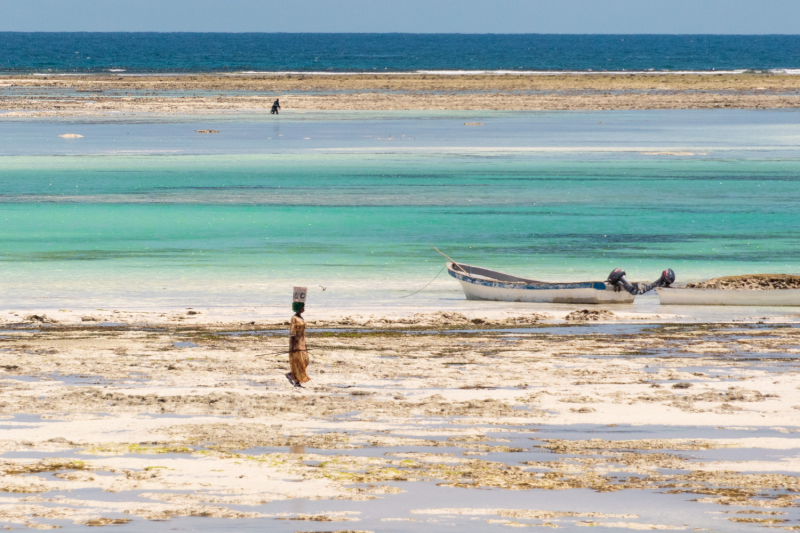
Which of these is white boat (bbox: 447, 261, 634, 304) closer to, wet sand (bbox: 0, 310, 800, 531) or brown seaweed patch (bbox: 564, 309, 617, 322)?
brown seaweed patch (bbox: 564, 309, 617, 322)

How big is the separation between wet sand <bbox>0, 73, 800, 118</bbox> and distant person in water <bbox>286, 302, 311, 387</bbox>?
182ft

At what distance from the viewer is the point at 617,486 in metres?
10.5

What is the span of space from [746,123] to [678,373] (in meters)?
49.6

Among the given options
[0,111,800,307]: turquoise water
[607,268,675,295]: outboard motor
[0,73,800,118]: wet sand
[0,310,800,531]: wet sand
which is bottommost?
[0,310,800,531]: wet sand

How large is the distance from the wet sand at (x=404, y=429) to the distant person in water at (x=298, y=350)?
0.20 metres

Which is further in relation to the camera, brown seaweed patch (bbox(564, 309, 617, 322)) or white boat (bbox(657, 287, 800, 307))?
white boat (bbox(657, 287, 800, 307))

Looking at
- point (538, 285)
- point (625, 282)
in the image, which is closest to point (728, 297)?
point (625, 282)

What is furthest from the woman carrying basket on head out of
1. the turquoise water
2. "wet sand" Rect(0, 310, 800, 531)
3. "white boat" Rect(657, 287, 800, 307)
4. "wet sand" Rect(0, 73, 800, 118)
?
"wet sand" Rect(0, 73, 800, 118)

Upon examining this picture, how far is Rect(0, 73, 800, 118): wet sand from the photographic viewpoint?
240ft

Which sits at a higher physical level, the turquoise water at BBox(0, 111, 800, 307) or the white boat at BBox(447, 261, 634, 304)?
the turquoise water at BBox(0, 111, 800, 307)

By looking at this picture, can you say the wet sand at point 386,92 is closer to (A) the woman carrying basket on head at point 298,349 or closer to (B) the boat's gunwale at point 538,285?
(B) the boat's gunwale at point 538,285

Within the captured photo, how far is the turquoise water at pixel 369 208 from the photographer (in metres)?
24.0

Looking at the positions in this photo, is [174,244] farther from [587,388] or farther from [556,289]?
[587,388]

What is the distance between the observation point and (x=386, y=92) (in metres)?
85.9
